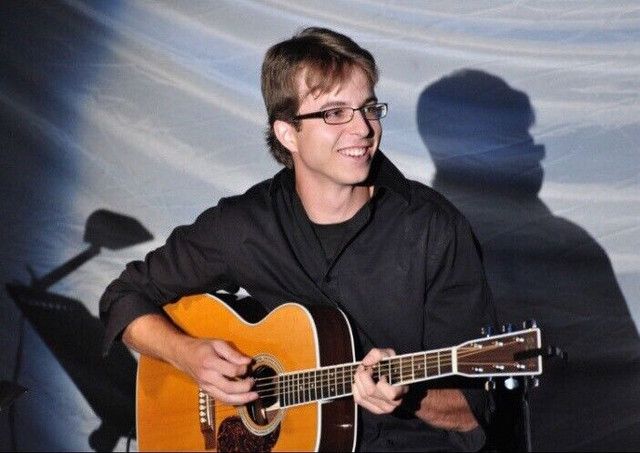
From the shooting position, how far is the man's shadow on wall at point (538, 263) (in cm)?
408

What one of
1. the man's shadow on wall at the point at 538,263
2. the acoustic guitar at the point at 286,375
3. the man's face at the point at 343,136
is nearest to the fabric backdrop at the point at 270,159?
the man's shadow on wall at the point at 538,263

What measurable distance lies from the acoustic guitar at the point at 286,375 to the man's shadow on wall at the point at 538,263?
128 cm

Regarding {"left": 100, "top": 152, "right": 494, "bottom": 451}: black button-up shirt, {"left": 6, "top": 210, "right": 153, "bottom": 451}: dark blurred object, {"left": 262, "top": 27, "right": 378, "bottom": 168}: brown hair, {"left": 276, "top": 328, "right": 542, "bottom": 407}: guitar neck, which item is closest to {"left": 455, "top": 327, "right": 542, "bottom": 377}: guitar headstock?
{"left": 276, "top": 328, "right": 542, "bottom": 407}: guitar neck

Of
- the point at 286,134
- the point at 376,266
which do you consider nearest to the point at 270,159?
the point at 286,134

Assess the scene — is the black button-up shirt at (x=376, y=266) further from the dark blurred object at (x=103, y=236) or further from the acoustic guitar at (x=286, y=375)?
the dark blurred object at (x=103, y=236)

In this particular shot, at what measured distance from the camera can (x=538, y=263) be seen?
4.15 m

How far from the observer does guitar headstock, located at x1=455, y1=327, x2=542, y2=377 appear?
257cm

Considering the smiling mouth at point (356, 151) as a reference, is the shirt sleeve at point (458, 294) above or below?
below

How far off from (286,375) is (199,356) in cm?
33

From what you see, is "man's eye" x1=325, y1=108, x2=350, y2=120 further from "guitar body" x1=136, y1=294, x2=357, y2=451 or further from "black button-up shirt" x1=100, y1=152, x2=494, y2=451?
"guitar body" x1=136, y1=294, x2=357, y2=451

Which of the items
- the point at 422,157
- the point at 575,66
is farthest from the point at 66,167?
the point at 575,66

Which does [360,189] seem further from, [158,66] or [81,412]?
[81,412]

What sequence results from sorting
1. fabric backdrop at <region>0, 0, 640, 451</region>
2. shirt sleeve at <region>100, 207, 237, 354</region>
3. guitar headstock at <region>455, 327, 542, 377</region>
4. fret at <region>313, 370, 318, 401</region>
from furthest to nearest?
fabric backdrop at <region>0, 0, 640, 451</region> < shirt sleeve at <region>100, 207, 237, 354</region> < fret at <region>313, 370, 318, 401</region> < guitar headstock at <region>455, 327, 542, 377</region>

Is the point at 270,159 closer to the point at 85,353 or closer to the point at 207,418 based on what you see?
the point at 85,353
